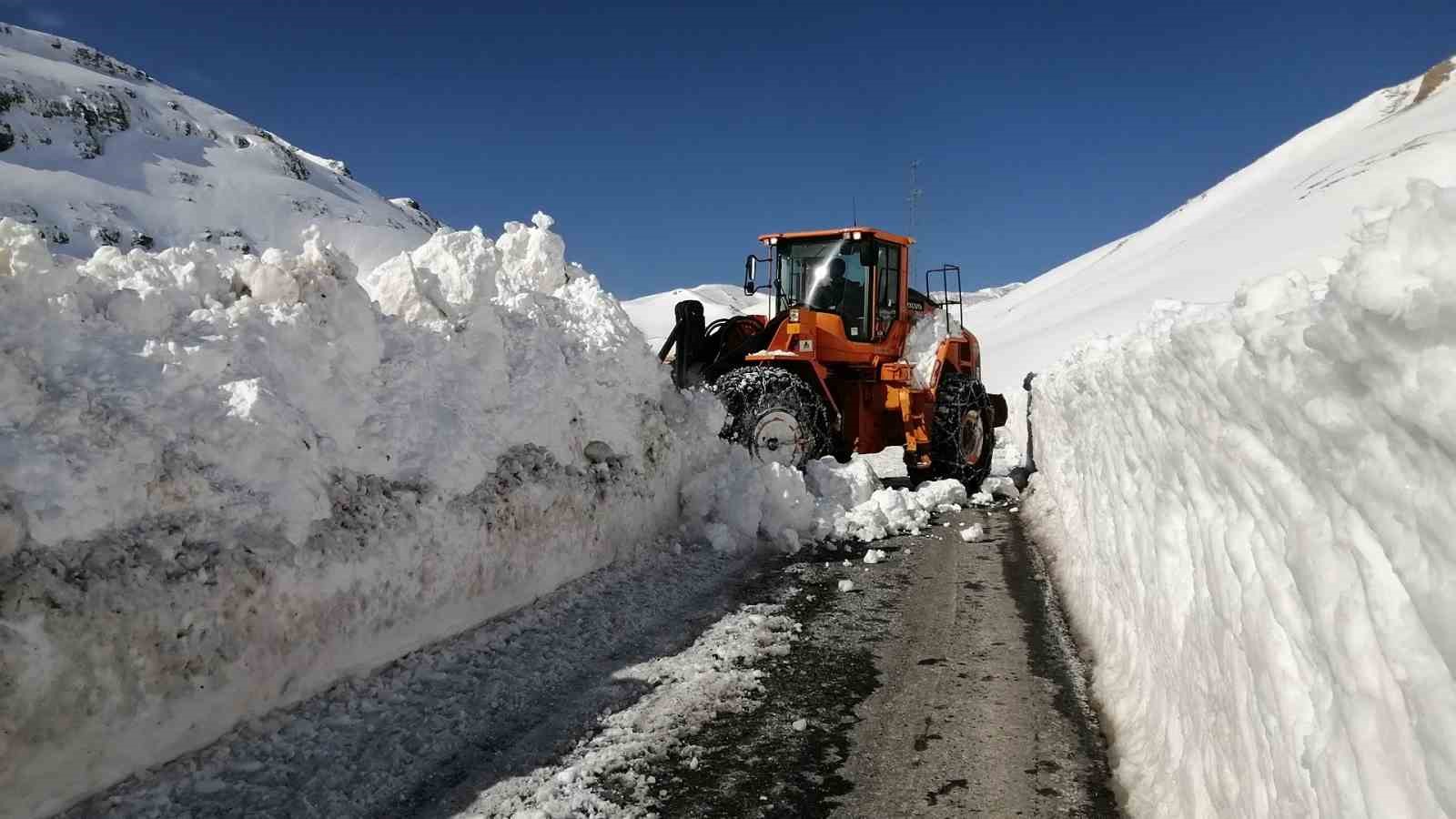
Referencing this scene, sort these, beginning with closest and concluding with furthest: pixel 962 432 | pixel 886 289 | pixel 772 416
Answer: pixel 772 416 → pixel 962 432 → pixel 886 289

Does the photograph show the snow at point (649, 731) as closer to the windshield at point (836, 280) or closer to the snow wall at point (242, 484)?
the snow wall at point (242, 484)

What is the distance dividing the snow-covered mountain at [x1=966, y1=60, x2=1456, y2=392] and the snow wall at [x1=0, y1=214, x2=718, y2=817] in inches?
476

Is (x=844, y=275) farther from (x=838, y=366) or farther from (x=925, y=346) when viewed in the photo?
(x=925, y=346)

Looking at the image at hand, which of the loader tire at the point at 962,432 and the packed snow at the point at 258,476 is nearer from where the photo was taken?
the packed snow at the point at 258,476

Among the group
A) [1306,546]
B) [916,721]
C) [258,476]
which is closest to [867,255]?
[916,721]

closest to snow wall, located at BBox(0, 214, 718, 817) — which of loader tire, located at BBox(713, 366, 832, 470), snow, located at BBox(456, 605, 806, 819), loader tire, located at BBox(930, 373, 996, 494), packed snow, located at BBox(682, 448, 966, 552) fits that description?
snow, located at BBox(456, 605, 806, 819)

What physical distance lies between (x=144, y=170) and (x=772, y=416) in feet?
567

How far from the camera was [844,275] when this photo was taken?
9.70 metres

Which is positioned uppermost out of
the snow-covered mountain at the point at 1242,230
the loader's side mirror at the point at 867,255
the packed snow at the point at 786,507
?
the snow-covered mountain at the point at 1242,230

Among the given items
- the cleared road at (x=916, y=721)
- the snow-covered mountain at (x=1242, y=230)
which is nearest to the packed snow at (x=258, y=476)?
the cleared road at (x=916, y=721)

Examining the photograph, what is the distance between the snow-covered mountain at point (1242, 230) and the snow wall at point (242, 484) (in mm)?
12098

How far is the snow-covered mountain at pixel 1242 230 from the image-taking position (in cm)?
4519

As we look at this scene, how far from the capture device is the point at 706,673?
4.22 meters

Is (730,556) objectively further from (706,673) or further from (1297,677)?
(1297,677)
